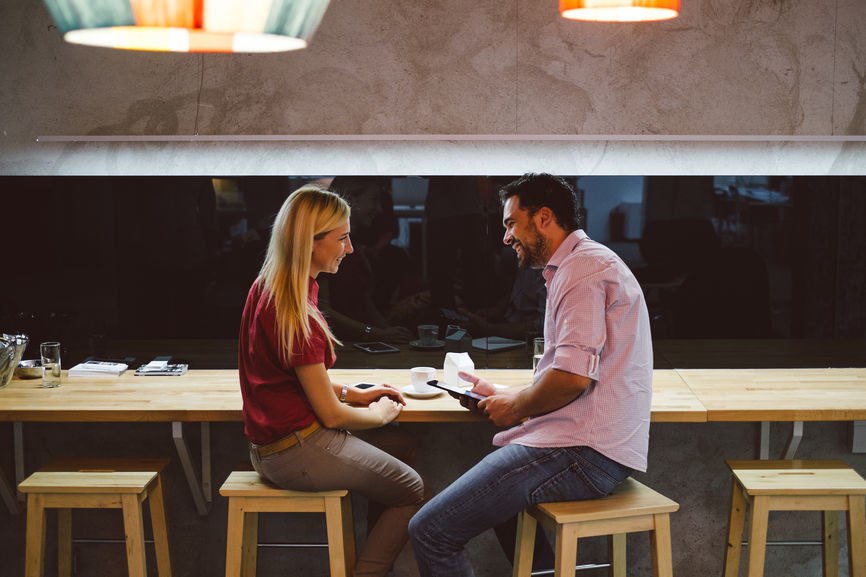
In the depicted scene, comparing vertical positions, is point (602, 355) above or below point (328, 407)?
above

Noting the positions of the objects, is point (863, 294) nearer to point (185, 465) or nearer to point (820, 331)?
point (820, 331)

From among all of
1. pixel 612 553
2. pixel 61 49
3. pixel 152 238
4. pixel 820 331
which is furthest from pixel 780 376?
pixel 61 49

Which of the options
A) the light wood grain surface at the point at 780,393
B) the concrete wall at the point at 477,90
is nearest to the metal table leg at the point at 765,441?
the light wood grain surface at the point at 780,393

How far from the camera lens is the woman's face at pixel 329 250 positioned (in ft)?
9.08

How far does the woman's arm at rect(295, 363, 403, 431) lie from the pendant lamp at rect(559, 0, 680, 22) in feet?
3.98

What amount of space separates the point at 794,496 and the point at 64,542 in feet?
7.80

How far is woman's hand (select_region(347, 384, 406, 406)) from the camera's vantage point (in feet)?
9.62

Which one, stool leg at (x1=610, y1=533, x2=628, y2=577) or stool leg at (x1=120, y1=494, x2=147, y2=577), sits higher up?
stool leg at (x1=120, y1=494, x2=147, y2=577)

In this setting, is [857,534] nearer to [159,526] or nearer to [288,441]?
[288,441]

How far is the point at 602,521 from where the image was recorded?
2504 millimetres

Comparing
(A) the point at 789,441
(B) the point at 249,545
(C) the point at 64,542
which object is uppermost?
(A) the point at 789,441

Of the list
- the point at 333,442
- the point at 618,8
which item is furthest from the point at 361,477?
the point at 618,8

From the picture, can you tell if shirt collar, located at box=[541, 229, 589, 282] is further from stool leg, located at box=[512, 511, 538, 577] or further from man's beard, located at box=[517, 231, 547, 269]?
stool leg, located at box=[512, 511, 538, 577]

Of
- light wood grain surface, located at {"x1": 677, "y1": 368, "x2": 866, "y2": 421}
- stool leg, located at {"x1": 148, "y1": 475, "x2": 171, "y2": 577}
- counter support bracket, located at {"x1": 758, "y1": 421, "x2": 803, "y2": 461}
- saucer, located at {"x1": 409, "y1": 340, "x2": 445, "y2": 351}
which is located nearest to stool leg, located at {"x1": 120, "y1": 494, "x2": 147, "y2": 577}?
stool leg, located at {"x1": 148, "y1": 475, "x2": 171, "y2": 577}
